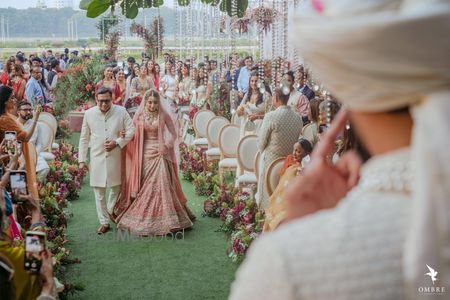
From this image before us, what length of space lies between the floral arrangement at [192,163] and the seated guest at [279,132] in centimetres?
229

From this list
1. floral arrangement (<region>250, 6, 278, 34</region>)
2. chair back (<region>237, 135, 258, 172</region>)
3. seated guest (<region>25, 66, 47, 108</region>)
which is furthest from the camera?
floral arrangement (<region>250, 6, 278, 34</region>)

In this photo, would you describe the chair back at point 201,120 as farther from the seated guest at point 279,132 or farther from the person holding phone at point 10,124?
the person holding phone at point 10,124

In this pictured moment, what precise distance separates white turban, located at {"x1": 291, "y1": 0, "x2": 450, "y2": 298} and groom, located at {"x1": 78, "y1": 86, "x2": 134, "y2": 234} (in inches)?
191

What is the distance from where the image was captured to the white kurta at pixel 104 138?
546 centimetres

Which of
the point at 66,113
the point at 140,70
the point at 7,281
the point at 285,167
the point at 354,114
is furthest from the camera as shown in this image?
the point at 66,113

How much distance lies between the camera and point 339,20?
68cm

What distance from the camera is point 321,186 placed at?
34.0 inches

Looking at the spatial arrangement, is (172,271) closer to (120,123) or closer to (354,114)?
(120,123)

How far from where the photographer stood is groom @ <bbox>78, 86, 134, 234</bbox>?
5.45m

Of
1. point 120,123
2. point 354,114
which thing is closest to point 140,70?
point 120,123

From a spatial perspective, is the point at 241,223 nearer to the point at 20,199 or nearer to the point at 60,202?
the point at 60,202

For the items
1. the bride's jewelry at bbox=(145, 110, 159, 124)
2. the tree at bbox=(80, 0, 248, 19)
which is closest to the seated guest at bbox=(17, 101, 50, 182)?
the bride's jewelry at bbox=(145, 110, 159, 124)

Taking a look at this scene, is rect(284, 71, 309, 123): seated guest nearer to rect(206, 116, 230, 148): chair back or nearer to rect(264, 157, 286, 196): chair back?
rect(206, 116, 230, 148): chair back

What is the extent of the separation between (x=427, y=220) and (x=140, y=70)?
8.53 m
